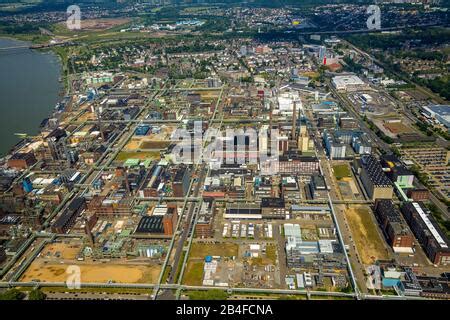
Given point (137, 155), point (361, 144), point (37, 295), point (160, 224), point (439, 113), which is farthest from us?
point (439, 113)

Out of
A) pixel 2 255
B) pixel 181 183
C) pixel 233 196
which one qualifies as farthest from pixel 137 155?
pixel 2 255

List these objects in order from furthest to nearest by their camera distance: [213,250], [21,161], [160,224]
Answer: [21,161] → [160,224] → [213,250]

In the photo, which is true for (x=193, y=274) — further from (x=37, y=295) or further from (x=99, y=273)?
(x=37, y=295)

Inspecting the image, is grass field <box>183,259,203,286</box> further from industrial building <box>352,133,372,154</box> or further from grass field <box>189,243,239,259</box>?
industrial building <box>352,133,372,154</box>

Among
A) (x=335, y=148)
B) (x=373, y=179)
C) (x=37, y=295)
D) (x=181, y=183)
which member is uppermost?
(x=335, y=148)

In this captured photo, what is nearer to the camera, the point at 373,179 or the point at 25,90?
the point at 373,179

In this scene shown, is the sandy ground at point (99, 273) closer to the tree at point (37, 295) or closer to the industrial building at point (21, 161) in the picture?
the tree at point (37, 295)

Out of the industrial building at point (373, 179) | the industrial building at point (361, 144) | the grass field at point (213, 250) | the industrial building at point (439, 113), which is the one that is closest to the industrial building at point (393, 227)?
the industrial building at point (373, 179)

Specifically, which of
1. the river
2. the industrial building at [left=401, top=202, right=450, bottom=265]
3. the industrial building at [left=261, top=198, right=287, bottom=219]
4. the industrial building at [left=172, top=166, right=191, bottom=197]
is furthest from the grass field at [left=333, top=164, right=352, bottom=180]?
the river
